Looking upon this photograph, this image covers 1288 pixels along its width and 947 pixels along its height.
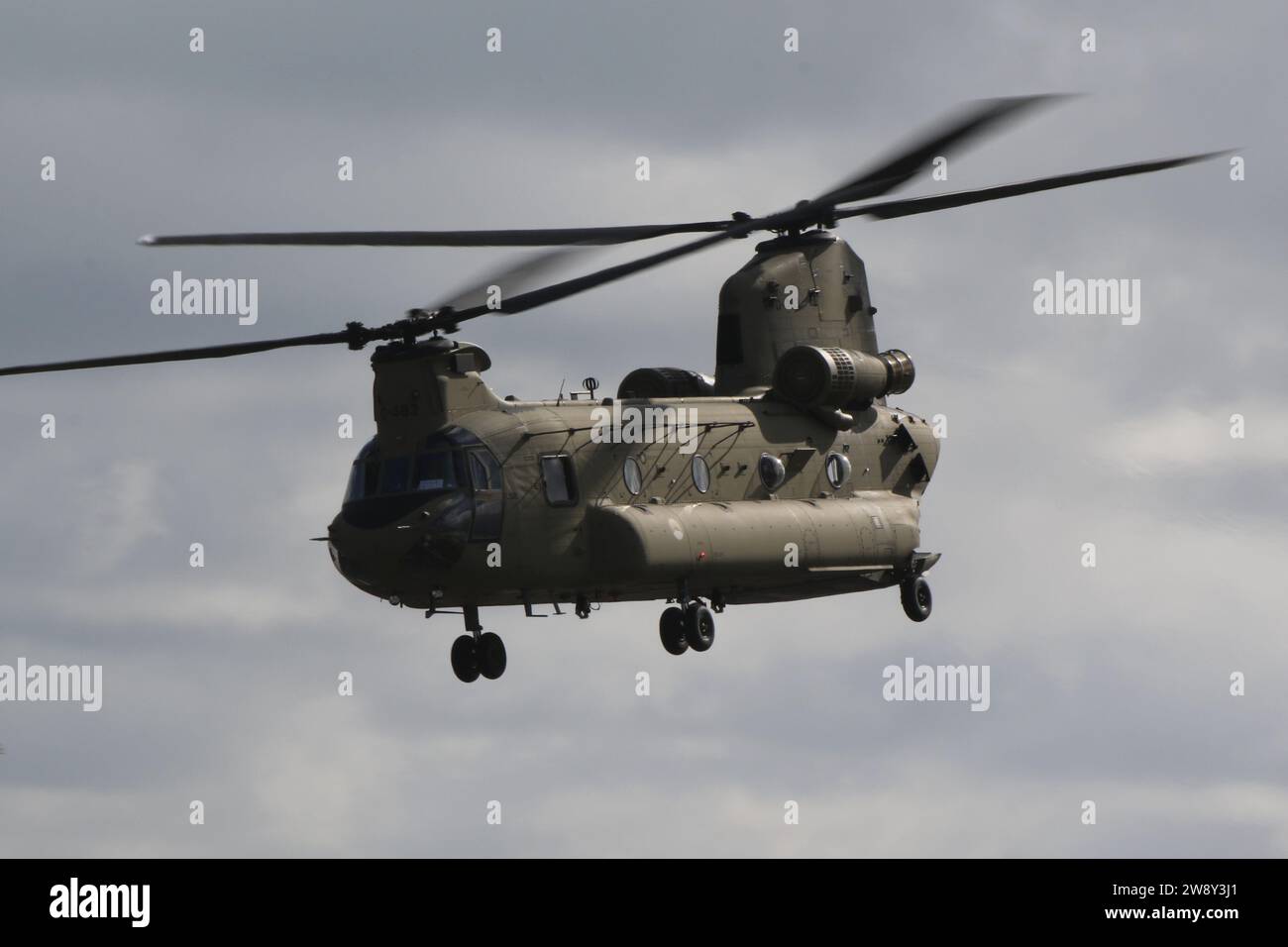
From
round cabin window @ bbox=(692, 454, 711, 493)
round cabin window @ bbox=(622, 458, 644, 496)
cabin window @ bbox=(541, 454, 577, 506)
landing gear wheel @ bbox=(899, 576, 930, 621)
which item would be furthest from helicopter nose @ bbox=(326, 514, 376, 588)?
landing gear wheel @ bbox=(899, 576, 930, 621)

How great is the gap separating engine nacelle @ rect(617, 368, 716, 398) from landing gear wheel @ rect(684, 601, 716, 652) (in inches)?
240

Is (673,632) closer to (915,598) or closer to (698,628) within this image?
(698,628)

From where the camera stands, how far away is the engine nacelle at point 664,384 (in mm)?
52562

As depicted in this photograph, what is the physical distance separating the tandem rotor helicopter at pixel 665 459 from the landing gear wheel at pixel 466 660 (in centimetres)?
6

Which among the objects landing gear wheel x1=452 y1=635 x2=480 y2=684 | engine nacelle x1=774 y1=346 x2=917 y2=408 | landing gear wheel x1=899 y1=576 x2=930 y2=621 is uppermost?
engine nacelle x1=774 y1=346 x2=917 y2=408

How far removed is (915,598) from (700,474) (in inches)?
257

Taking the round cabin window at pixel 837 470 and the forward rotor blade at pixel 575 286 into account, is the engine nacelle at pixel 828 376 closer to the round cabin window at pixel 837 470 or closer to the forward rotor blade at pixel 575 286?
the round cabin window at pixel 837 470

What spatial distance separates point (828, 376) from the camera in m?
51.8

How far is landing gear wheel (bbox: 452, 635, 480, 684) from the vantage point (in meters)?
47.2

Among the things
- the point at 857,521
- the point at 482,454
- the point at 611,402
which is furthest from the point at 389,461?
the point at 857,521

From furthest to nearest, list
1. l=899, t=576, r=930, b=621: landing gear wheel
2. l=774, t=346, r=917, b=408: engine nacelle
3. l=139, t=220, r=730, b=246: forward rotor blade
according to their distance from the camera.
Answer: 1. l=899, t=576, r=930, b=621: landing gear wheel
2. l=774, t=346, r=917, b=408: engine nacelle
3. l=139, t=220, r=730, b=246: forward rotor blade

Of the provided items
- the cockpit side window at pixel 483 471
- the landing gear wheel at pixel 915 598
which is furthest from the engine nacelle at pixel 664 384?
the cockpit side window at pixel 483 471

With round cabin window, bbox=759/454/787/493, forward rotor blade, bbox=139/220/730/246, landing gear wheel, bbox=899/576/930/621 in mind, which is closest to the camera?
forward rotor blade, bbox=139/220/730/246

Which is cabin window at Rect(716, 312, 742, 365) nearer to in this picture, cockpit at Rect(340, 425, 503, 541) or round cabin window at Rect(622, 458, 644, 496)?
round cabin window at Rect(622, 458, 644, 496)
